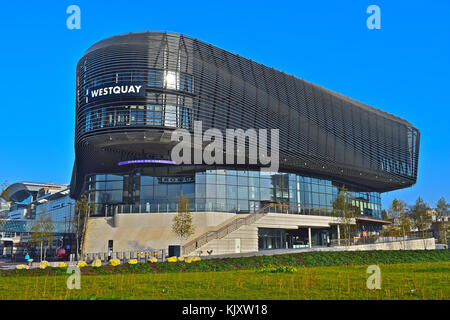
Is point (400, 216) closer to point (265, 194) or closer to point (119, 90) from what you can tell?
point (265, 194)

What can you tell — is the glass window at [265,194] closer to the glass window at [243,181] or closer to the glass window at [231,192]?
the glass window at [243,181]

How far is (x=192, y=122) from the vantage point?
4988cm

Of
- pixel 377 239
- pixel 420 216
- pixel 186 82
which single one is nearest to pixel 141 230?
pixel 186 82

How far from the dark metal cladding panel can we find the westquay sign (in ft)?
2.18

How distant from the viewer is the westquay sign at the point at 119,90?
157 feet

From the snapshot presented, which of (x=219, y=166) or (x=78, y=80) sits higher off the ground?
(x=78, y=80)

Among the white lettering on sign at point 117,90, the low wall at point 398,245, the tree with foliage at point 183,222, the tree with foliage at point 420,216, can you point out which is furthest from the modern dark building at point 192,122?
the tree with foliage at point 420,216

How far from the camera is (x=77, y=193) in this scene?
257 feet

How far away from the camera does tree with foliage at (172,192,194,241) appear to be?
45.4 m

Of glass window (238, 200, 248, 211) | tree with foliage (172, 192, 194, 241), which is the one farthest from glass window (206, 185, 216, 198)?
tree with foliage (172, 192, 194, 241)

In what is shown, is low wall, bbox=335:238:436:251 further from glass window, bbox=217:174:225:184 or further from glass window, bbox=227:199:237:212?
glass window, bbox=217:174:225:184
